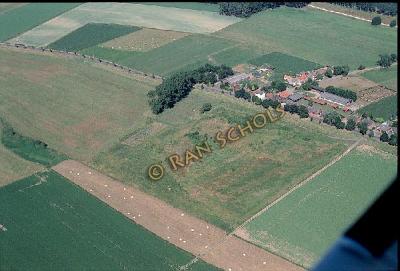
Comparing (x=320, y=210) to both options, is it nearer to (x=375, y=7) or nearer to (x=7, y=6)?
(x=375, y=7)

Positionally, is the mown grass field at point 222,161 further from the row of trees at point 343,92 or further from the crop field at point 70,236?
the row of trees at point 343,92

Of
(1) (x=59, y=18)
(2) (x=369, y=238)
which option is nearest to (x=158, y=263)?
(2) (x=369, y=238)

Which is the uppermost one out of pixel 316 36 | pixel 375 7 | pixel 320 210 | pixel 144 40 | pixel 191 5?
pixel 375 7

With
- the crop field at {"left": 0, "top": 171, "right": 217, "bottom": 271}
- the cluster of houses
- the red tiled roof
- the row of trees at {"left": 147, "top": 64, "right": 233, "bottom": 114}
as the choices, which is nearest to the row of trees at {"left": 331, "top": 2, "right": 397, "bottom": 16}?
the cluster of houses

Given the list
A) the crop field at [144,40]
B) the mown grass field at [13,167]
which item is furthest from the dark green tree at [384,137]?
the crop field at [144,40]

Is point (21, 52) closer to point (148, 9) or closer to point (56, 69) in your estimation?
point (56, 69)

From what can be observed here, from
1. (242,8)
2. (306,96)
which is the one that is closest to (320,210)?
(306,96)

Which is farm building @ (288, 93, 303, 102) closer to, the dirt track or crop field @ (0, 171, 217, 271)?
the dirt track
